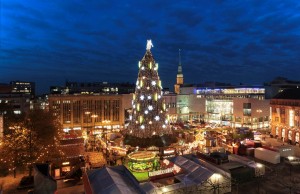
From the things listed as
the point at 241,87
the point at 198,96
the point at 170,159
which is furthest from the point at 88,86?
the point at 170,159

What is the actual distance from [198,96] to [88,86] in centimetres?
8831

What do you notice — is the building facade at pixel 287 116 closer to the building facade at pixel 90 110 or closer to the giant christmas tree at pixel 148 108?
the giant christmas tree at pixel 148 108

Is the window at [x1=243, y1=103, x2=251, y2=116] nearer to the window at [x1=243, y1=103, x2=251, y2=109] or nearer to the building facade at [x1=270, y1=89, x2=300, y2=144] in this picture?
the window at [x1=243, y1=103, x2=251, y2=109]

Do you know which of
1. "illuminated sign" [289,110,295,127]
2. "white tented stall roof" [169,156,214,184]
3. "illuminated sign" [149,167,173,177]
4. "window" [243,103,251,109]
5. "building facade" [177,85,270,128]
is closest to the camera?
"white tented stall roof" [169,156,214,184]

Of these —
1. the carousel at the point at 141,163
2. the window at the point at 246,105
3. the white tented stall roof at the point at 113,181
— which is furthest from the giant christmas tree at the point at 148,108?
the window at the point at 246,105

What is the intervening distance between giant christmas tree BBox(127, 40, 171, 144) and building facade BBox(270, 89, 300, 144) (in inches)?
997

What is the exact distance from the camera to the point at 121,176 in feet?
65.8

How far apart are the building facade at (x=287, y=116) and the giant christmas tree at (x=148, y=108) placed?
25324 millimetres

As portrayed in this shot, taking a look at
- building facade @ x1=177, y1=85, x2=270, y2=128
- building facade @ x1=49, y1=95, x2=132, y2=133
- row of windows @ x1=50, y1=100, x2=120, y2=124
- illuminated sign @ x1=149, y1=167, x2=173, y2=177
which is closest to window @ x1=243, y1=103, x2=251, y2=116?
building facade @ x1=177, y1=85, x2=270, y2=128

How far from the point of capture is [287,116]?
4506 cm

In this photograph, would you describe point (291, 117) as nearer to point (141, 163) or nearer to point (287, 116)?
point (287, 116)

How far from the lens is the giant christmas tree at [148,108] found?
34312mm

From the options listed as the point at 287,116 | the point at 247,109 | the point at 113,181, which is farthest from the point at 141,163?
the point at 247,109

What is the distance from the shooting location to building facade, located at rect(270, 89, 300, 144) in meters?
42.8
